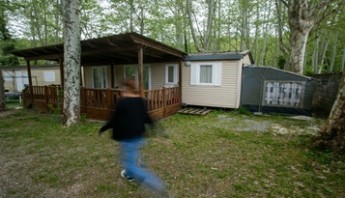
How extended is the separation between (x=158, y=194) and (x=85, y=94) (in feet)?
18.9

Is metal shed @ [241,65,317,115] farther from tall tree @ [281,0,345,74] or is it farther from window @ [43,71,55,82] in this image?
window @ [43,71,55,82]

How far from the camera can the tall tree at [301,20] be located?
884 cm

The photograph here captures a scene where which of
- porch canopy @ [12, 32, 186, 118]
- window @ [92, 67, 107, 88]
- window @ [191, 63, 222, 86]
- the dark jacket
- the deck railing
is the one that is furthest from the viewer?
window @ [92, 67, 107, 88]

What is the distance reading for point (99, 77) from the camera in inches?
482

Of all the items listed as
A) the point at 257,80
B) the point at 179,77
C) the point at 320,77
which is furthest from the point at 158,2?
the point at 320,77

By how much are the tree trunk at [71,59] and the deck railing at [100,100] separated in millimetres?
943

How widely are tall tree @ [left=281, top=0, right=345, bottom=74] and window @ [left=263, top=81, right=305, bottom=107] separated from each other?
105 inches

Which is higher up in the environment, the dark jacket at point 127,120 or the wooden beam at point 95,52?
the wooden beam at point 95,52

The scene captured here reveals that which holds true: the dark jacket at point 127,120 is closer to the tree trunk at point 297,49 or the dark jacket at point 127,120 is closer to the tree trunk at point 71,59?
the tree trunk at point 71,59

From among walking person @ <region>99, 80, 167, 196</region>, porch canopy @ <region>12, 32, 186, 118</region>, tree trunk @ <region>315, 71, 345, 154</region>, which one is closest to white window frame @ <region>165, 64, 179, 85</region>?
porch canopy @ <region>12, 32, 186, 118</region>

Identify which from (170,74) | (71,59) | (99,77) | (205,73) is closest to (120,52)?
(71,59)

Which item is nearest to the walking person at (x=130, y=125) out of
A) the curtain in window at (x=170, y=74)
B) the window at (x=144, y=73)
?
the curtain in window at (x=170, y=74)

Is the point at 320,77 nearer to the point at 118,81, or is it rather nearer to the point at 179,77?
the point at 179,77

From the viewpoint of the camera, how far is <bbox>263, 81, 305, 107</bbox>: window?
7806 millimetres
